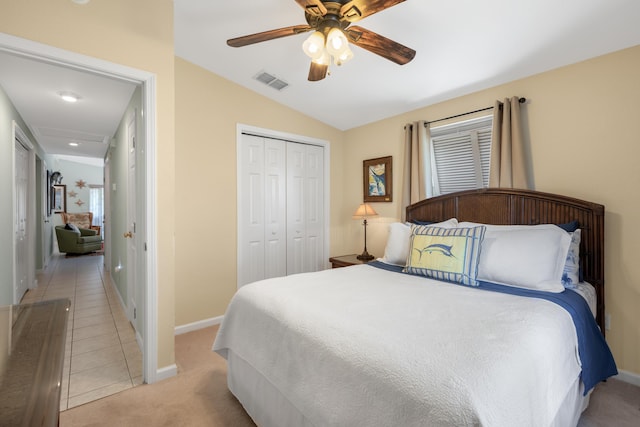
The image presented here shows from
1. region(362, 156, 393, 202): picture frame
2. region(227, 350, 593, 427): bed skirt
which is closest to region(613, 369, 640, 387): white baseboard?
region(227, 350, 593, 427): bed skirt

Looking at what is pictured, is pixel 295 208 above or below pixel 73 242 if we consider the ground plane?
above

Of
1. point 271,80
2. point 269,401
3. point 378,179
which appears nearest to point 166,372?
point 269,401

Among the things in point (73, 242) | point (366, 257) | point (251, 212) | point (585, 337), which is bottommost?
point (73, 242)

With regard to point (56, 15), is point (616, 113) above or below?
below

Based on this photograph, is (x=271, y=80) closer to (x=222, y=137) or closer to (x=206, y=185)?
(x=222, y=137)

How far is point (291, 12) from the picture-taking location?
2.27 metres

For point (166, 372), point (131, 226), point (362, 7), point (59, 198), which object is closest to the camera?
point (362, 7)

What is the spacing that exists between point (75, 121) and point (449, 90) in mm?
4549

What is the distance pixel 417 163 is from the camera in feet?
10.9

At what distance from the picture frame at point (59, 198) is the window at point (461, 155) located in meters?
9.75

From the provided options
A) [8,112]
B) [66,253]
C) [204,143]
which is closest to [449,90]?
[204,143]

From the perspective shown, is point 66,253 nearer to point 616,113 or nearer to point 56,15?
point 56,15

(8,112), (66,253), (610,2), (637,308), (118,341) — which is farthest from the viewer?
(66,253)

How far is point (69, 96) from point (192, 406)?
3143 mm
